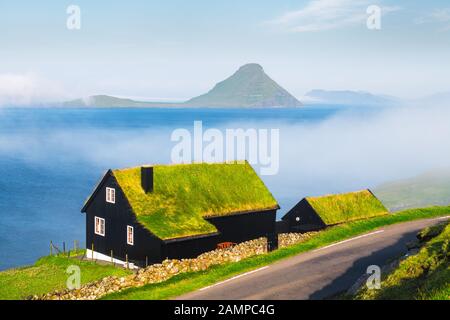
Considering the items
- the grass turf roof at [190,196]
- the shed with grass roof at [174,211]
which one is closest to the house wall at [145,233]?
the shed with grass roof at [174,211]

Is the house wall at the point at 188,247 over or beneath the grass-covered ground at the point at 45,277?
over

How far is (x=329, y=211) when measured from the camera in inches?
2237

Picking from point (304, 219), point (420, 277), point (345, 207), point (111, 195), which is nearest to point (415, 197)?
point (345, 207)

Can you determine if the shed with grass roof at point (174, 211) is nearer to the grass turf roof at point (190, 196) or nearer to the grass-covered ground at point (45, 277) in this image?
the grass turf roof at point (190, 196)

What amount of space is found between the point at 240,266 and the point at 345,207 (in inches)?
865

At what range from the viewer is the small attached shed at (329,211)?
56156 mm

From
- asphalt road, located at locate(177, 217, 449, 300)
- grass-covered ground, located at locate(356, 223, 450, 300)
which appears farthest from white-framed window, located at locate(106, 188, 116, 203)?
grass-covered ground, located at locate(356, 223, 450, 300)

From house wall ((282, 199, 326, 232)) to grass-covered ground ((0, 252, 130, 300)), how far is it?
16.8 m

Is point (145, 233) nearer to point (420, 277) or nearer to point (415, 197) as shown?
point (420, 277)

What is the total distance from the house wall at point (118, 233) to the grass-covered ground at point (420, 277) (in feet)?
82.0

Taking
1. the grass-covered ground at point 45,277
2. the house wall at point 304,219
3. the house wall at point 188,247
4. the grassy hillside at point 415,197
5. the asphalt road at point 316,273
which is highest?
the asphalt road at point 316,273

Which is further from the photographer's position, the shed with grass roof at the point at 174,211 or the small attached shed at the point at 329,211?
the small attached shed at the point at 329,211
